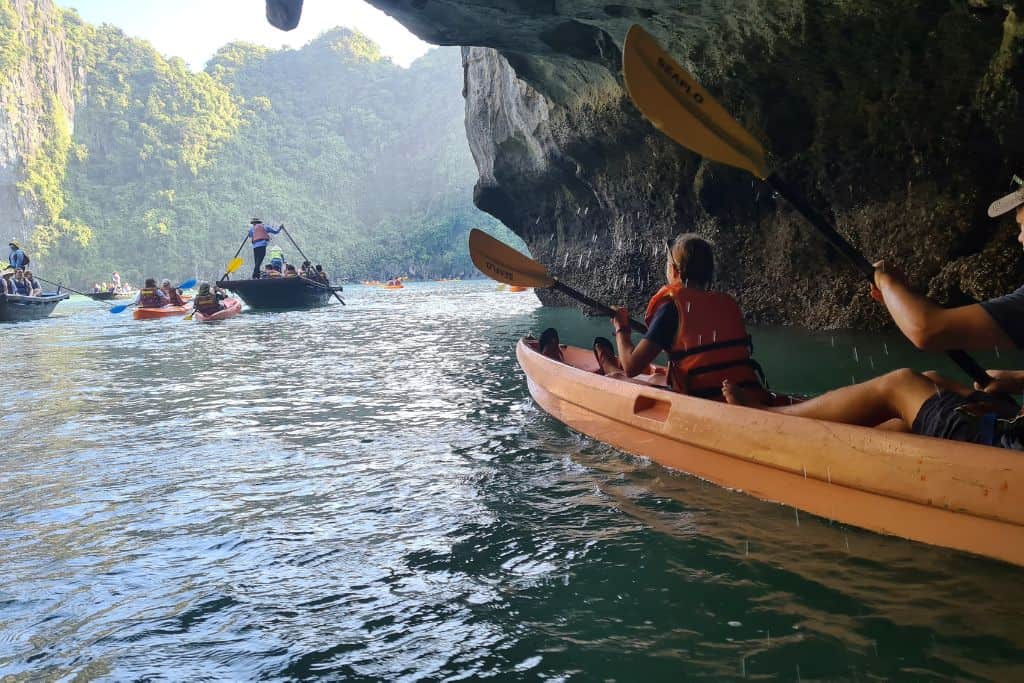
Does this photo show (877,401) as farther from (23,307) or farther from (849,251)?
(23,307)

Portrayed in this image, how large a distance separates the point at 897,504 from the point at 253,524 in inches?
103

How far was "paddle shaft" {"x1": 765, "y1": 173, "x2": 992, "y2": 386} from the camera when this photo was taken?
322 centimetres

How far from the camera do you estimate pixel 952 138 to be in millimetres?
7637

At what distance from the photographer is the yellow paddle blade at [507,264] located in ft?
21.2

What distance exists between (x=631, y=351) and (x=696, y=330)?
1.38ft

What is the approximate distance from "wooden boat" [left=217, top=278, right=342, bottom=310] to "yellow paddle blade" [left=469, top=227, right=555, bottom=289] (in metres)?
14.6

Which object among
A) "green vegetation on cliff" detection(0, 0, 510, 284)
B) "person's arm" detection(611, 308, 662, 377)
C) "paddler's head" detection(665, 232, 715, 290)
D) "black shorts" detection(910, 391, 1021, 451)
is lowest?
"black shorts" detection(910, 391, 1021, 451)

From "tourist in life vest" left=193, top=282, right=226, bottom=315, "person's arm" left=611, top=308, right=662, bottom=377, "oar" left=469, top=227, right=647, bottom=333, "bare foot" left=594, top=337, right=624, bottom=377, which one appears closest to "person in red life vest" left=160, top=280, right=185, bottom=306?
"tourist in life vest" left=193, top=282, right=226, bottom=315

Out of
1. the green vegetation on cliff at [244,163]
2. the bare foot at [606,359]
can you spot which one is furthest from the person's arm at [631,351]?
the green vegetation on cliff at [244,163]

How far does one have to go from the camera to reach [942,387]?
9.50ft

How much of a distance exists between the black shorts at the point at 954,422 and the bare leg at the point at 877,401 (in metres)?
0.04

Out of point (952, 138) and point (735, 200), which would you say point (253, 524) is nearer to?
point (952, 138)

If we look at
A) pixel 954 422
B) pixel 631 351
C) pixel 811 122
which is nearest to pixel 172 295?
pixel 811 122

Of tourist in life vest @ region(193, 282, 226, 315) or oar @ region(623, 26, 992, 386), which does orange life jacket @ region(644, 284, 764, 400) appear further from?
tourist in life vest @ region(193, 282, 226, 315)
